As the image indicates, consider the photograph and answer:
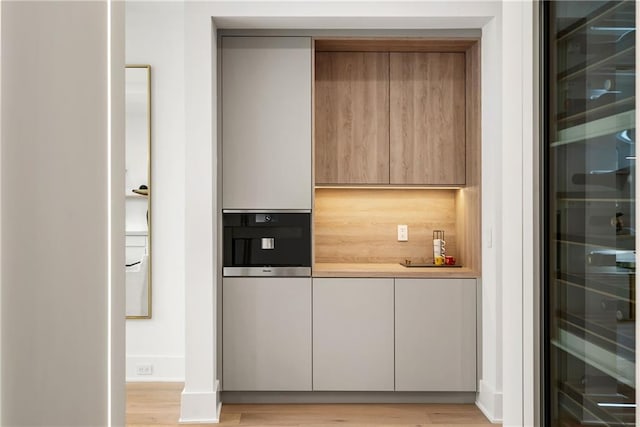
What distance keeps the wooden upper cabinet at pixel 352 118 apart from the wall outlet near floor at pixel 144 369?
1843 millimetres

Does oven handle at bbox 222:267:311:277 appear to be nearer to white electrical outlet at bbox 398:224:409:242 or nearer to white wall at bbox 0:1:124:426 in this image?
white electrical outlet at bbox 398:224:409:242

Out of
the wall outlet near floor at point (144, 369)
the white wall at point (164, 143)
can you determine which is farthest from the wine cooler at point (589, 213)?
the wall outlet near floor at point (144, 369)

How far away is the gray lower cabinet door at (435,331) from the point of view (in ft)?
11.6

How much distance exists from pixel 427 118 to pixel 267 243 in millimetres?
1395

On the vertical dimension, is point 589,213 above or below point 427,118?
below

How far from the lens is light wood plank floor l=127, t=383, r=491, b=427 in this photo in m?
3.26

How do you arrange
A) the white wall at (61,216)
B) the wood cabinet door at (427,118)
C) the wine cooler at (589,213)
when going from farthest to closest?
the wood cabinet door at (427,118) < the wine cooler at (589,213) < the white wall at (61,216)

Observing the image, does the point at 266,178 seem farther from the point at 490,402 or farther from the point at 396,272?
the point at 490,402

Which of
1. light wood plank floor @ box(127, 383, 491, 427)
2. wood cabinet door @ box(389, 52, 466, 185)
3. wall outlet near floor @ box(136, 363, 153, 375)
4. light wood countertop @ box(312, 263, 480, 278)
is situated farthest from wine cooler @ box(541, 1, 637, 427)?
wall outlet near floor @ box(136, 363, 153, 375)

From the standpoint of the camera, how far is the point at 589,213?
117 cm

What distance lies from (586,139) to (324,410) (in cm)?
273

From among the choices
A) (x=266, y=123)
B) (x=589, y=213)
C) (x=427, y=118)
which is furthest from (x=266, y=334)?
(x=589, y=213)

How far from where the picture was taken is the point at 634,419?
39.8 inches

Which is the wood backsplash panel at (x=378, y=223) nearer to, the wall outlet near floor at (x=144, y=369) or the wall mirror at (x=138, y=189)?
the wall mirror at (x=138, y=189)
